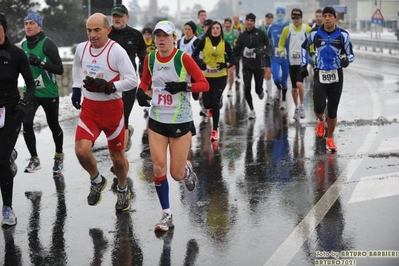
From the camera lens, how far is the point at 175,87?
22.3 feet

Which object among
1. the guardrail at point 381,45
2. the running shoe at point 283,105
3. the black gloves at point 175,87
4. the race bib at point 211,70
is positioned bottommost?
the guardrail at point 381,45

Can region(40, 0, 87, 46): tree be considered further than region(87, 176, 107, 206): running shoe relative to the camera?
Yes

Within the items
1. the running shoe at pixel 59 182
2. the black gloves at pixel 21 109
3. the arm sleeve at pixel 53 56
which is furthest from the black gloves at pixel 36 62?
the black gloves at pixel 21 109

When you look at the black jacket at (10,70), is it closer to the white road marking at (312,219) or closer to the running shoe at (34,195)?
the running shoe at (34,195)

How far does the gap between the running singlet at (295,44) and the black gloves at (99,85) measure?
7.32m

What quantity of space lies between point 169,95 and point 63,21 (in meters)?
24.8

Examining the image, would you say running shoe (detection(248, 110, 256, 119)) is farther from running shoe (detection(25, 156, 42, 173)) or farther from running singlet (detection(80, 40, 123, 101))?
running singlet (detection(80, 40, 123, 101))

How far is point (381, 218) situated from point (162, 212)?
2092mm

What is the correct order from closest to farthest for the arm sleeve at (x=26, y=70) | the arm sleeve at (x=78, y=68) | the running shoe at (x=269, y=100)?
the arm sleeve at (x=26, y=70)
the arm sleeve at (x=78, y=68)
the running shoe at (x=269, y=100)

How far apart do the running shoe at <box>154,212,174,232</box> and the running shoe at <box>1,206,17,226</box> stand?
142 cm

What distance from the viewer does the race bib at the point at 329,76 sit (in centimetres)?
1033

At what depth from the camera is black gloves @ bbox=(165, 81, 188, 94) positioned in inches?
267

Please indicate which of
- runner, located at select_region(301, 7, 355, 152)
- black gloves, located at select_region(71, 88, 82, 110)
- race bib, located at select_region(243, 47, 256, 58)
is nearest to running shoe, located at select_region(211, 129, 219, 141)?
runner, located at select_region(301, 7, 355, 152)

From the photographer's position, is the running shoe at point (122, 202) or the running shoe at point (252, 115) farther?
the running shoe at point (252, 115)
